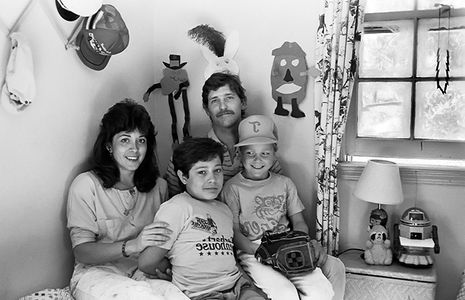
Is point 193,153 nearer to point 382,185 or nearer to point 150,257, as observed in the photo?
point 150,257

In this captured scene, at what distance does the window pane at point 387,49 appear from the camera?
2.61 metres

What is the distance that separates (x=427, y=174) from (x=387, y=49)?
662 millimetres

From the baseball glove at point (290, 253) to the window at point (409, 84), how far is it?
747 millimetres

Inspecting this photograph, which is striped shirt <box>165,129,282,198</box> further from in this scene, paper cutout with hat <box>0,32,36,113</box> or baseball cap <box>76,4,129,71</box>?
paper cutout with hat <box>0,32,36,113</box>

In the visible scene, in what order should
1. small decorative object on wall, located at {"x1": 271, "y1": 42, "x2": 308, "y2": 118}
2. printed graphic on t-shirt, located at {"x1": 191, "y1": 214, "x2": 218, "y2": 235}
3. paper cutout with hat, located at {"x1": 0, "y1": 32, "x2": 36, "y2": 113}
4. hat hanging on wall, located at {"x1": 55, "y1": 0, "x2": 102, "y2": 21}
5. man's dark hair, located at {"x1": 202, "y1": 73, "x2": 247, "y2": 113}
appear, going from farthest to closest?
small decorative object on wall, located at {"x1": 271, "y1": 42, "x2": 308, "y2": 118}, man's dark hair, located at {"x1": 202, "y1": 73, "x2": 247, "y2": 113}, printed graphic on t-shirt, located at {"x1": 191, "y1": 214, "x2": 218, "y2": 235}, hat hanging on wall, located at {"x1": 55, "y1": 0, "x2": 102, "y2": 21}, paper cutout with hat, located at {"x1": 0, "y1": 32, "x2": 36, "y2": 113}

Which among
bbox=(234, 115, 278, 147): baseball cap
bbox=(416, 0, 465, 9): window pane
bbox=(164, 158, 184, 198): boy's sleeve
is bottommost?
bbox=(164, 158, 184, 198): boy's sleeve

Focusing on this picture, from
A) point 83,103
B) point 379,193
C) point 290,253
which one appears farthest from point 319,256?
point 83,103

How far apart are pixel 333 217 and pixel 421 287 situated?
502 mm

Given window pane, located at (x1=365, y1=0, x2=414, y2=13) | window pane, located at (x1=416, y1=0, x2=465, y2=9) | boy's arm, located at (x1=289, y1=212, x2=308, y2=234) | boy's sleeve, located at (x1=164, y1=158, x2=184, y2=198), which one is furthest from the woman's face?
window pane, located at (x1=416, y1=0, x2=465, y2=9)

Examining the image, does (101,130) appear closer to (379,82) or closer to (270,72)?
(270,72)

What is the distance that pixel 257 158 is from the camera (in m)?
2.36

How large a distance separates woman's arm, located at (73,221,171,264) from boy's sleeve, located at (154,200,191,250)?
0.02 metres

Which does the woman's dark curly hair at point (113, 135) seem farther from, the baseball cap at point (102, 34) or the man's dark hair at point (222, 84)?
the man's dark hair at point (222, 84)

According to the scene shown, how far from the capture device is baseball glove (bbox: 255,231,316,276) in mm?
2137
